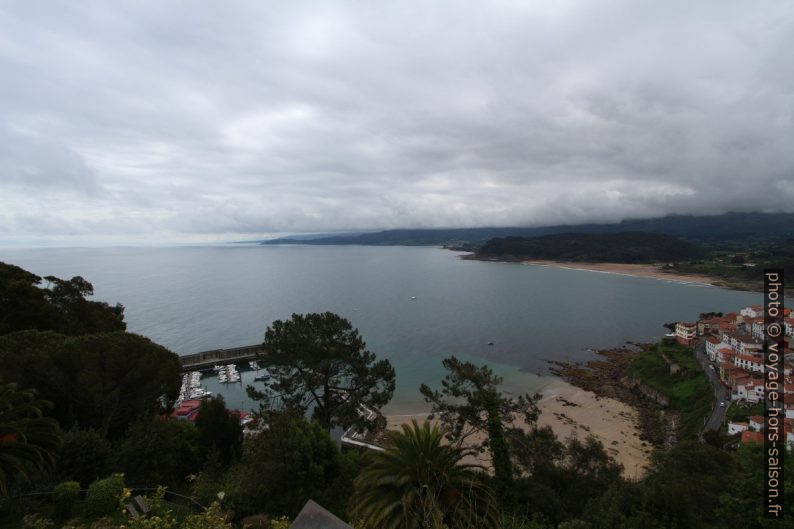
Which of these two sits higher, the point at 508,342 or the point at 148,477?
the point at 148,477

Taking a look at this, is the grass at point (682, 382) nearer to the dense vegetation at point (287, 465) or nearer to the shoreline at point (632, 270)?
the dense vegetation at point (287, 465)

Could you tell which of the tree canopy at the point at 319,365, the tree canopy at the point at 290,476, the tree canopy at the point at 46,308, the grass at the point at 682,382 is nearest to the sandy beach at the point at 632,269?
the grass at the point at 682,382

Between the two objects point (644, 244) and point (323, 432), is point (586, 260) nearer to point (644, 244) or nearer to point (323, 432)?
point (644, 244)

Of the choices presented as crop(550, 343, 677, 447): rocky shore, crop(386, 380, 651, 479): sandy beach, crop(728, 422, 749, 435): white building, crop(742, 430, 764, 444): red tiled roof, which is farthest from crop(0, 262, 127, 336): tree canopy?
crop(728, 422, 749, 435): white building

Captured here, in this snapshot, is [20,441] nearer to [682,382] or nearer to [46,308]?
[46,308]

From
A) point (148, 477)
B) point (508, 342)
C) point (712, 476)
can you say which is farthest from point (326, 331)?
point (508, 342)

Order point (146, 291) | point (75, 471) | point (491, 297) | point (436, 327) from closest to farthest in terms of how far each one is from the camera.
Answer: point (75, 471) < point (436, 327) < point (491, 297) < point (146, 291)
